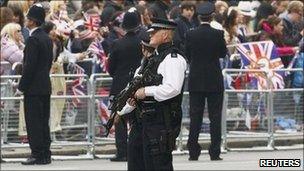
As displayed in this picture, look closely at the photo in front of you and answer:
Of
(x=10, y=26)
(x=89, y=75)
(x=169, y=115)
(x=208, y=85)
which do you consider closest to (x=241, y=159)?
(x=208, y=85)

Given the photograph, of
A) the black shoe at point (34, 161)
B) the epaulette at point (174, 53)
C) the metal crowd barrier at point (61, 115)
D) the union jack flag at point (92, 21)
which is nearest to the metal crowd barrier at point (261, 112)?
the metal crowd barrier at point (61, 115)

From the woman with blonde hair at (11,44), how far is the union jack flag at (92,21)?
2466 mm

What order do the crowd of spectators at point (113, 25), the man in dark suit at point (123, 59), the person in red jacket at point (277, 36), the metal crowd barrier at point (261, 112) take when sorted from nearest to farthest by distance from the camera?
the man in dark suit at point (123, 59) < the crowd of spectators at point (113, 25) < the metal crowd barrier at point (261, 112) < the person in red jacket at point (277, 36)

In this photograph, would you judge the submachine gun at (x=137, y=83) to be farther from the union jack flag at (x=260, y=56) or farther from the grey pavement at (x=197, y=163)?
the union jack flag at (x=260, y=56)

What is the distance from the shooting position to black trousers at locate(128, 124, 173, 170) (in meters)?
12.2

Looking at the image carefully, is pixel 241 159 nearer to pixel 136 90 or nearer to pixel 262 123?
pixel 262 123

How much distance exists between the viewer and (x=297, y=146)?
21.5 meters

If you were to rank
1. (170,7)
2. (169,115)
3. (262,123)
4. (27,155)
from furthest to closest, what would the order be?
(170,7)
(262,123)
(27,155)
(169,115)

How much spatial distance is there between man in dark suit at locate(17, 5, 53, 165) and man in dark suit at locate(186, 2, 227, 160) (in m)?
2.30

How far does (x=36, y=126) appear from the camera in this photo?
18094mm

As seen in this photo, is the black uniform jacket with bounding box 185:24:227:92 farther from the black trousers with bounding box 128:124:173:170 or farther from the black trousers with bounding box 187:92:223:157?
the black trousers with bounding box 128:124:173:170

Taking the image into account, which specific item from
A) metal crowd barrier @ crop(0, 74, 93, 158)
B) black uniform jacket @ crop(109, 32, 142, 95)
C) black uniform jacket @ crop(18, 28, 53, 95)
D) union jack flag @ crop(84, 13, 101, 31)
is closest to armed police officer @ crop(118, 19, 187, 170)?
black uniform jacket @ crop(18, 28, 53, 95)

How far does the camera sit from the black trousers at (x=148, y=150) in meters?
12.2

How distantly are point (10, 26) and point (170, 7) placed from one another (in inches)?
206
